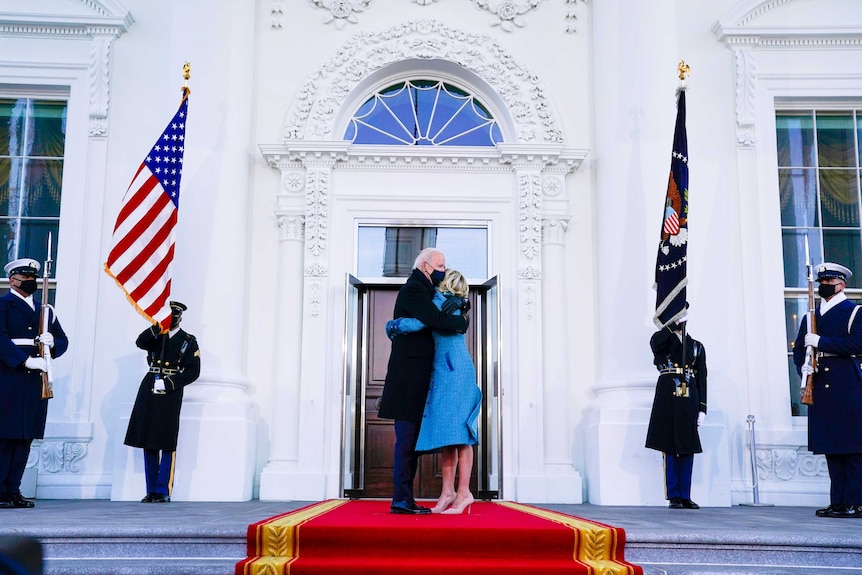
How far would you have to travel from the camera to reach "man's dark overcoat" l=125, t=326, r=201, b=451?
7.38 meters

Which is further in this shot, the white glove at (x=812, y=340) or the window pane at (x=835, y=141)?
the window pane at (x=835, y=141)

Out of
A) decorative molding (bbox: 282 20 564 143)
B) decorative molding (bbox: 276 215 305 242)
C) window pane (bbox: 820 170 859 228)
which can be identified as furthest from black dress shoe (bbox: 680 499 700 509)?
decorative molding (bbox: 276 215 305 242)

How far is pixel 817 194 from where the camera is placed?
902 cm

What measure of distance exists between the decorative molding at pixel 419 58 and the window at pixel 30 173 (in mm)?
2294

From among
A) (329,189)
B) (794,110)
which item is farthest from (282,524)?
(794,110)

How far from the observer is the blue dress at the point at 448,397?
5.52 metres

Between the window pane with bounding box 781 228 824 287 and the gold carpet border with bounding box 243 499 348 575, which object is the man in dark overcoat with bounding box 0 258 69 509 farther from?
the window pane with bounding box 781 228 824 287

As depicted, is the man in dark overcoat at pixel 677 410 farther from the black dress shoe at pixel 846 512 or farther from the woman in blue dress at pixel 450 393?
the woman in blue dress at pixel 450 393

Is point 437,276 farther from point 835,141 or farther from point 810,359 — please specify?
point 835,141

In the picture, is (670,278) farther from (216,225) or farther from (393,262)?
(216,225)

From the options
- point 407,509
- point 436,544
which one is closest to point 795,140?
point 407,509

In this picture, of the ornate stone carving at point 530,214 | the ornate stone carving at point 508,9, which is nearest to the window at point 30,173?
the ornate stone carving at point 508,9

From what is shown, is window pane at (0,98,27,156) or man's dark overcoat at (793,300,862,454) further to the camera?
window pane at (0,98,27,156)

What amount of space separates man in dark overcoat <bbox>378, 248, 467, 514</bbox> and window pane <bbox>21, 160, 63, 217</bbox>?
193 inches
